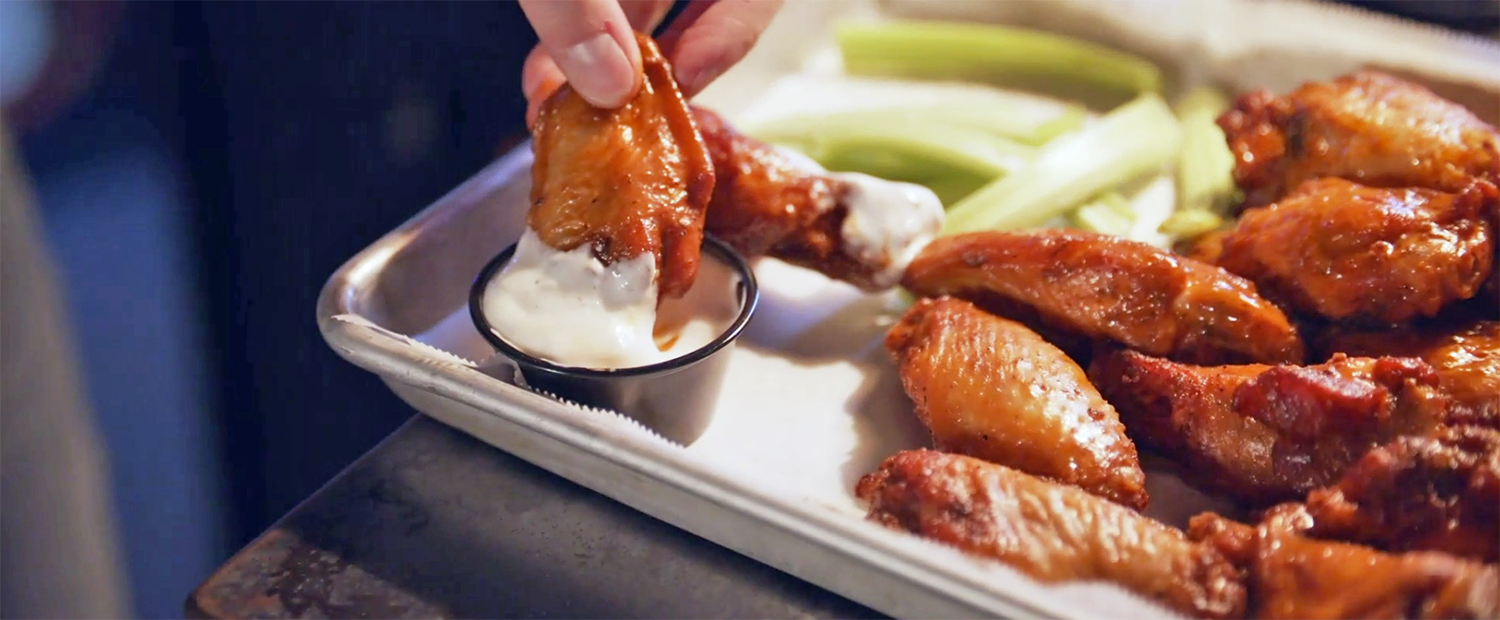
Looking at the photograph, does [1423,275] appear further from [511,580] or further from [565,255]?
[511,580]

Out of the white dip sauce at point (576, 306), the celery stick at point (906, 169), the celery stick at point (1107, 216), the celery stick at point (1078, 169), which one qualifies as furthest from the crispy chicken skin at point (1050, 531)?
the celery stick at point (906, 169)

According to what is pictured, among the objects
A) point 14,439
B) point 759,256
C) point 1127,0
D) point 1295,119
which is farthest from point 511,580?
point 1127,0

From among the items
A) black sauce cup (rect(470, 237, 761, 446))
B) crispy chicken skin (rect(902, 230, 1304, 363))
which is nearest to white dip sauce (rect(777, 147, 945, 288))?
crispy chicken skin (rect(902, 230, 1304, 363))

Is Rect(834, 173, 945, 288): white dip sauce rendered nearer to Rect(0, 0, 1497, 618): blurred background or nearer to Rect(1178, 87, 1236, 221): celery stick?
Rect(1178, 87, 1236, 221): celery stick

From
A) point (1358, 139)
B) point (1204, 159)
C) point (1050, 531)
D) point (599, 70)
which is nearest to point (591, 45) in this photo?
point (599, 70)

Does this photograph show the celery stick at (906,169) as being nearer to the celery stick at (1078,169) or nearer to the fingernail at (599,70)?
the celery stick at (1078,169)
